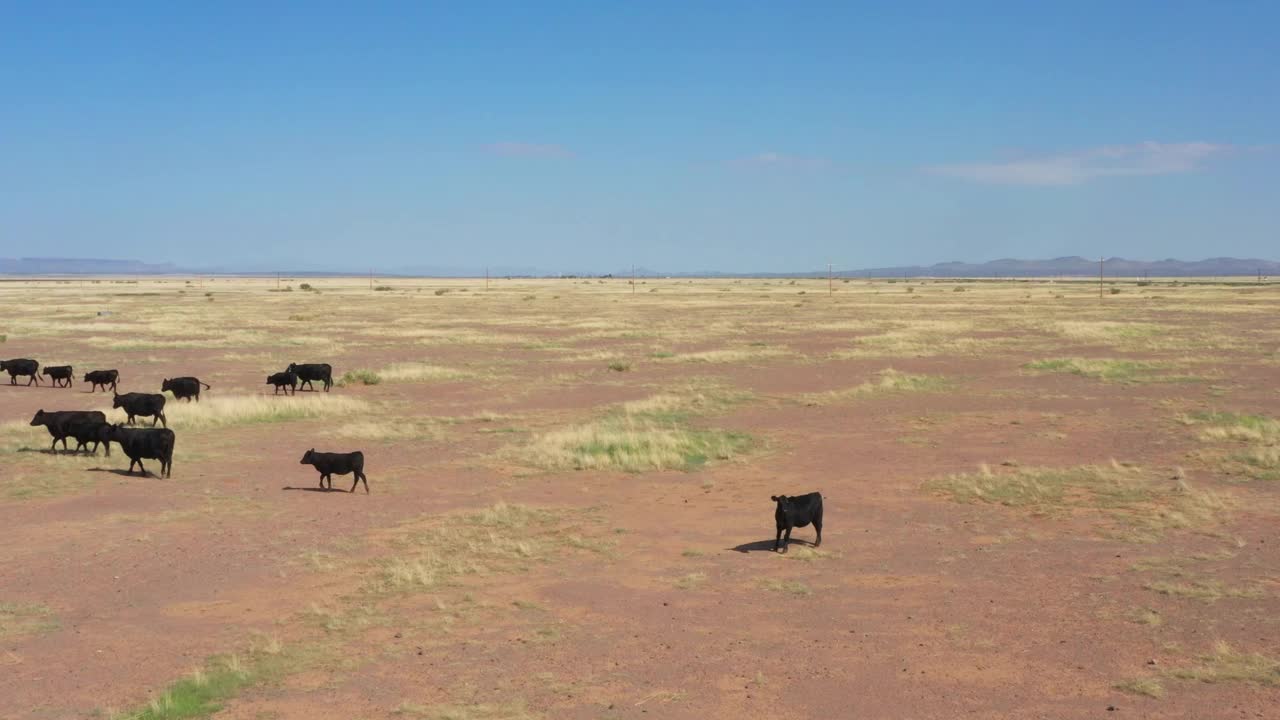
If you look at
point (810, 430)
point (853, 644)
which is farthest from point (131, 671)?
point (810, 430)

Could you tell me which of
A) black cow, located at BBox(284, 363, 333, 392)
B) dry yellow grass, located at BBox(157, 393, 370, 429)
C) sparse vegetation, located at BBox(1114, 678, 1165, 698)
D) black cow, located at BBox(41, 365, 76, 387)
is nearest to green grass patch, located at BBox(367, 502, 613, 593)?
sparse vegetation, located at BBox(1114, 678, 1165, 698)

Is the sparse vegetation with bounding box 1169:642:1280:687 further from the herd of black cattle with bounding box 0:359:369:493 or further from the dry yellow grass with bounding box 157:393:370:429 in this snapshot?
the dry yellow grass with bounding box 157:393:370:429

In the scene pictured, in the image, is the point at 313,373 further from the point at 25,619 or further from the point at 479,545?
the point at 25,619

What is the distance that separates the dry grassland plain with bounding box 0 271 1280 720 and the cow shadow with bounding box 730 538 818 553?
7 centimetres

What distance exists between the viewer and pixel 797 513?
13812 millimetres

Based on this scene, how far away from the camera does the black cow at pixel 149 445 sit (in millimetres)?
18022

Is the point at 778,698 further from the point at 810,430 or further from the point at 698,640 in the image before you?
the point at 810,430

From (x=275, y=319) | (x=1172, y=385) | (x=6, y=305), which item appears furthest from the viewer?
(x=6, y=305)

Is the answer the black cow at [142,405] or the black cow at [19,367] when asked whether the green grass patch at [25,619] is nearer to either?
the black cow at [142,405]

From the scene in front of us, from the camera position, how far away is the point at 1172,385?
1238 inches

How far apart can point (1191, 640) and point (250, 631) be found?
33.1 feet

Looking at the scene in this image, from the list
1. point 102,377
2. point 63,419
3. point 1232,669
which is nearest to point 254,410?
point 63,419

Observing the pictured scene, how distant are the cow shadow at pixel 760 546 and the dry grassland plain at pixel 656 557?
67mm

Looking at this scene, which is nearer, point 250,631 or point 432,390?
point 250,631
